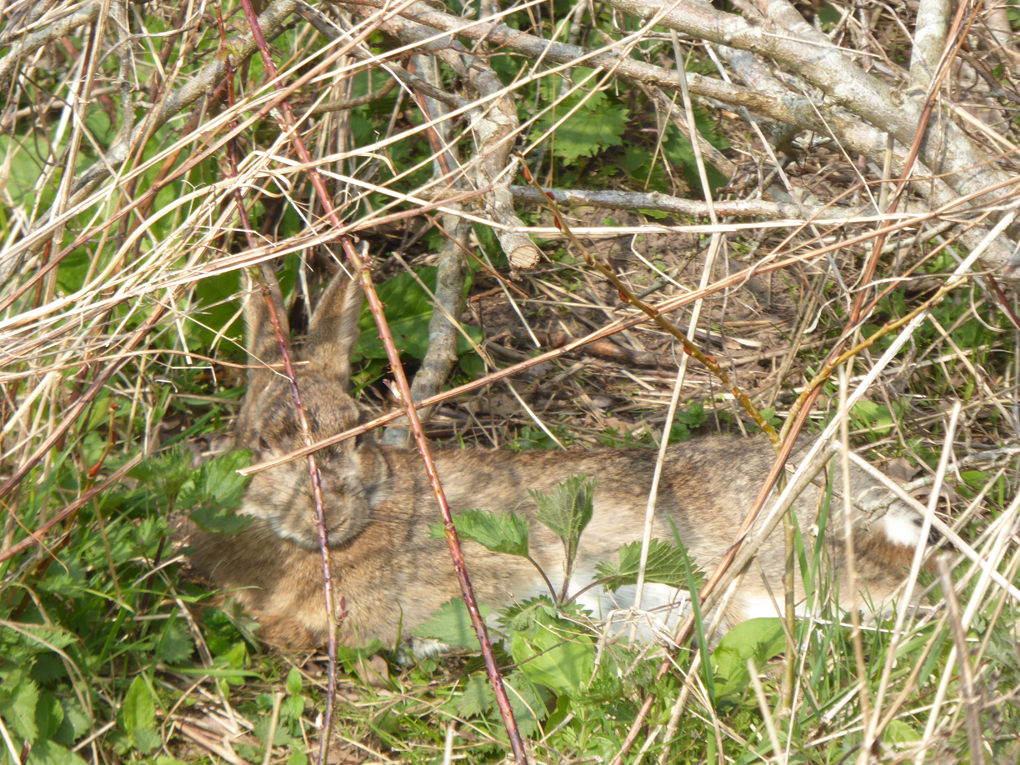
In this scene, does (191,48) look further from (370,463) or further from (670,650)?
(670,650)

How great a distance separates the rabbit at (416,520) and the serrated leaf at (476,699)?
0.55 metres

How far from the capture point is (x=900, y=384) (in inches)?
145

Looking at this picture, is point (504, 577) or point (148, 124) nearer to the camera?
point (148, 124)

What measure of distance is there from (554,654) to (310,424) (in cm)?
125

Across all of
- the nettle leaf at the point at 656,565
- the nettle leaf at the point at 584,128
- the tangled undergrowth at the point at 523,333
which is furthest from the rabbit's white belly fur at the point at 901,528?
the nettle leaf at the point at 584,128

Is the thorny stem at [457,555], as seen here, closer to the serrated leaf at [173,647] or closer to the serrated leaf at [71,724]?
the serrated leaf at [173,647]

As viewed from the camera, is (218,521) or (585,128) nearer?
(218,521)

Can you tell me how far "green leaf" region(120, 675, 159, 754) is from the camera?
2.70 m

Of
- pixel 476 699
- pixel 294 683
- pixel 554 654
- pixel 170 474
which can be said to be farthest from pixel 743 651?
pixel 170 474

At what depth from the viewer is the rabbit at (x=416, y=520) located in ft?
10.6

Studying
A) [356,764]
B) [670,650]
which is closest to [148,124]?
[356,764]

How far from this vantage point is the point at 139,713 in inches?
107

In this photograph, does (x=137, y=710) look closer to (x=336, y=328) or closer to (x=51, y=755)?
(x=51, y=755)

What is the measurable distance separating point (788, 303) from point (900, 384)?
2.62 feet
